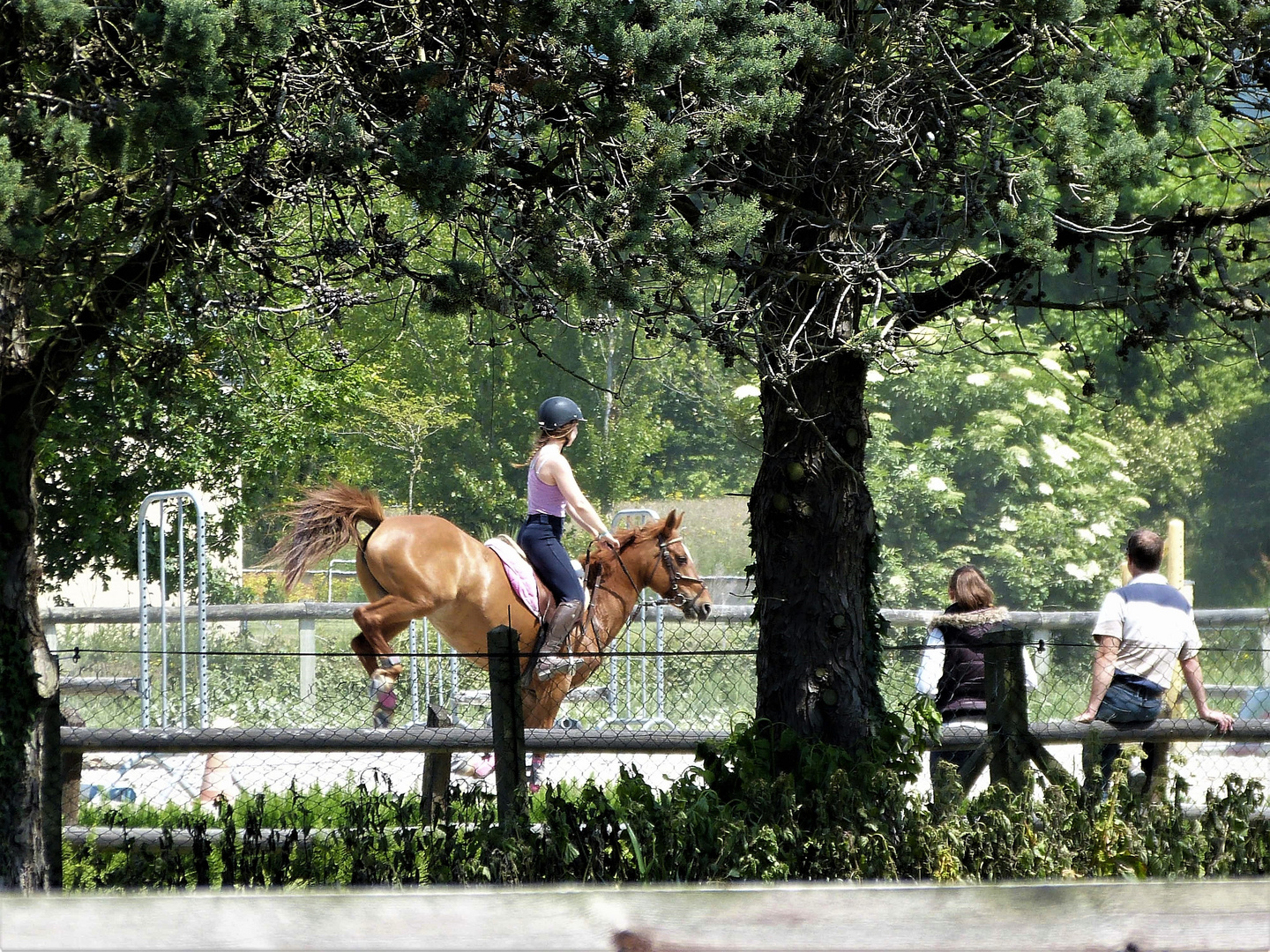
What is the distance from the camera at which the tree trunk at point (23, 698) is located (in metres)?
4.33

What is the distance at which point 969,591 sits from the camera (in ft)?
21.9

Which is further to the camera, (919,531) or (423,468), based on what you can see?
(423,468)

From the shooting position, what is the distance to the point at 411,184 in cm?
323

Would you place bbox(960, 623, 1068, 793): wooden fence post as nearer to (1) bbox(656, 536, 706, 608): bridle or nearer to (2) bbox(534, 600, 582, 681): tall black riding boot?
(2) bbox(534, 600, 582, 681): tall black riding boot

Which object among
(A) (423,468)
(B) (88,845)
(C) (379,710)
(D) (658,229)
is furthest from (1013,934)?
(A) (423,468)

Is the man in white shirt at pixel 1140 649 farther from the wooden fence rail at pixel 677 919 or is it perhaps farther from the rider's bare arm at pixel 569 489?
the wooden fence rail at pixel 677 919

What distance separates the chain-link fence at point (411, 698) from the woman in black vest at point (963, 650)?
1.16 feet

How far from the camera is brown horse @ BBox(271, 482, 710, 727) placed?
27.6ft

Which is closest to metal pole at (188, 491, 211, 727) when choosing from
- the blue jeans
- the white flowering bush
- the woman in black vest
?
the woman in black vest

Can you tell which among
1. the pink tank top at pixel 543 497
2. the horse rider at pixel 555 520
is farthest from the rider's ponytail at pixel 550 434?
the pink tank top at pixel 543 497

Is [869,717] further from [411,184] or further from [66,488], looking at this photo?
[66,488]

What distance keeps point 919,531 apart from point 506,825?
21.5 meters

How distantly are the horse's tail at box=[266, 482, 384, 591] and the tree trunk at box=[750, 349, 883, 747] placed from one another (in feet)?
13.5

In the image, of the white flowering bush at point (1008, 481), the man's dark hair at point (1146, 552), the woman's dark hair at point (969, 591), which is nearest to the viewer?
the man's dark hair at point (1146, 552)
